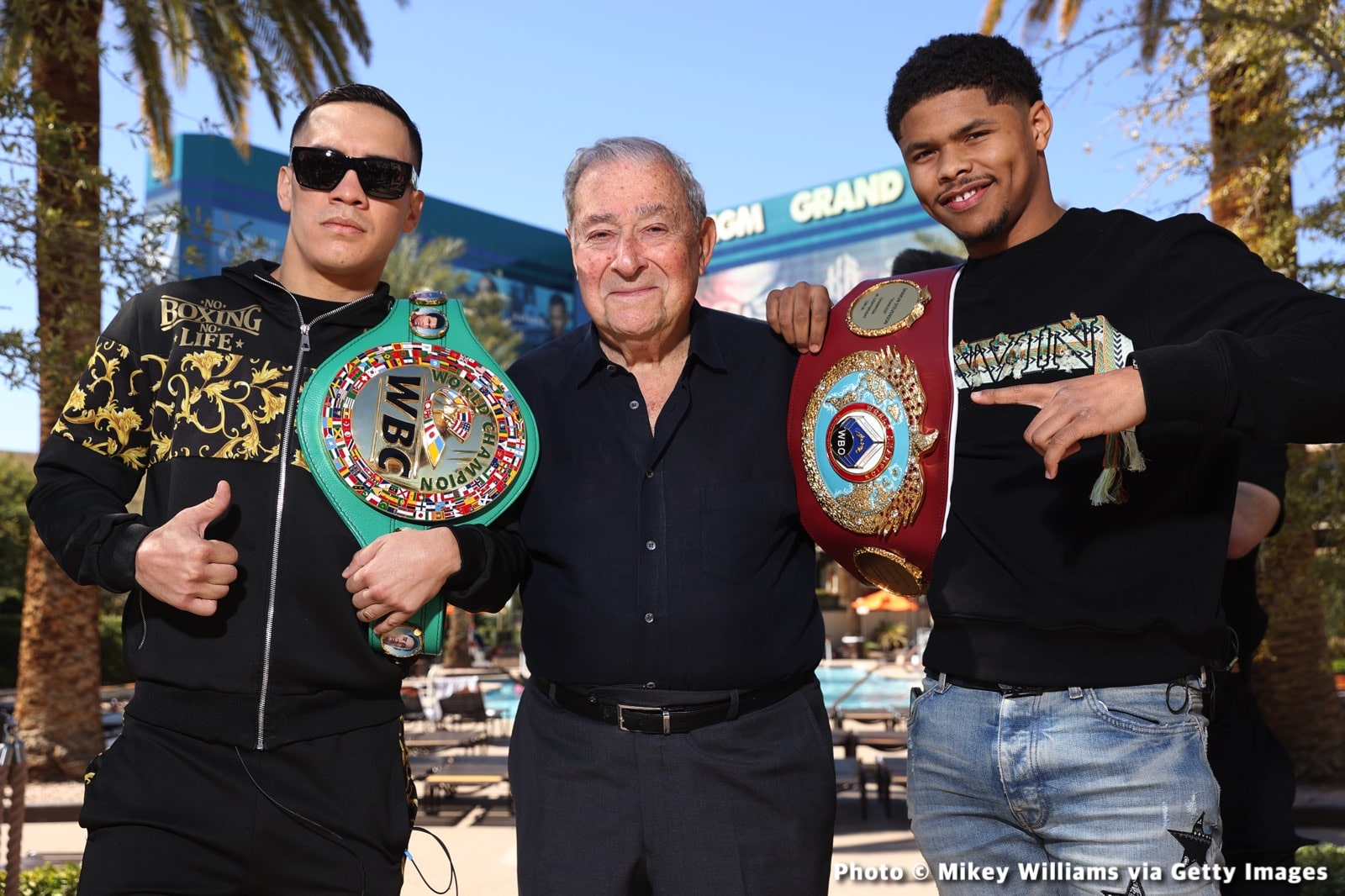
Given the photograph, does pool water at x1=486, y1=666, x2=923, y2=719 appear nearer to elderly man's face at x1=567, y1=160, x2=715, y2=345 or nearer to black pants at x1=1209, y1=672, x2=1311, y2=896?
black pants at x1=1209, y1=672, x2=1311, y2=896

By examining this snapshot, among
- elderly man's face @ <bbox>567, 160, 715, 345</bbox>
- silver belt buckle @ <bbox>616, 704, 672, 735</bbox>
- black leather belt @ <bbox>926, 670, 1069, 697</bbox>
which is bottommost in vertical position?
silver belt buckle @ <bbox>616, 704, 672, 735</bbox>

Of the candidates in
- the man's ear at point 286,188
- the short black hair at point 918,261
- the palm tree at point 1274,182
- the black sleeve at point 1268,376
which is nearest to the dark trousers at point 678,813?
the black sleeve at point 1268,376

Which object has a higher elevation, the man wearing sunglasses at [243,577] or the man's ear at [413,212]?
the man's ear at [413,212]

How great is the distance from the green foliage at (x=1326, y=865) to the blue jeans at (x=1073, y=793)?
441 cm

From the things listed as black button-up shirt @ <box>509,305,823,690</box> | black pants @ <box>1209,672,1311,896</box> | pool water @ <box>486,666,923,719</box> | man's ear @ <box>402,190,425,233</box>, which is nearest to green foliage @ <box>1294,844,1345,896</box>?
black pants @ <box>1209,672,1311,896</box>

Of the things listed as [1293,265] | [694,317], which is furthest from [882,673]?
[694,317]

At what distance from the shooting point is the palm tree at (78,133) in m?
6.92

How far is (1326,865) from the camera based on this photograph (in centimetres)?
609

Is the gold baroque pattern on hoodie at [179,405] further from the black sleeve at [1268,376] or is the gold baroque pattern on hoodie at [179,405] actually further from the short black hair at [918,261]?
the short black hair at [918,261]

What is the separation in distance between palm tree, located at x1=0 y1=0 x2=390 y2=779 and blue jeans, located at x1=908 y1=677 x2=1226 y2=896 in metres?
6.05

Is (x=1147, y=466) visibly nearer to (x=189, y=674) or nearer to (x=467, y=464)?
→ (x=467, y=464)

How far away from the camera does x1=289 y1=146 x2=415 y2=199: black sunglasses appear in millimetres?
2748

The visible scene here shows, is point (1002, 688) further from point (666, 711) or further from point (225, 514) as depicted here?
point (225, 514)

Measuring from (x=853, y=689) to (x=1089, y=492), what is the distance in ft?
69.2
